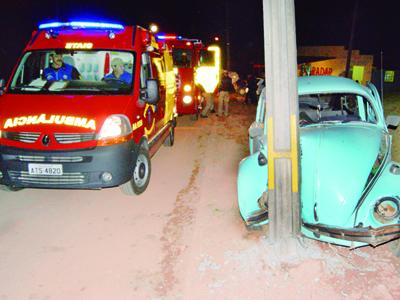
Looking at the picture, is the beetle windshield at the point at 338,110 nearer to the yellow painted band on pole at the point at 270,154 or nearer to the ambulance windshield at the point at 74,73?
the yellow painted band on pole at the point at 270,154

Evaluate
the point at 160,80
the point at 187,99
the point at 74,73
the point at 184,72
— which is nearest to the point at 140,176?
the point at 74,73

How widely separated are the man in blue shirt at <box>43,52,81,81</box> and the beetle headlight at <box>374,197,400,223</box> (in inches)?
193

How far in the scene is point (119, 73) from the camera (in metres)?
6.44

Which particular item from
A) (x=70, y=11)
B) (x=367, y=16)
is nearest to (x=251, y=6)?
(x=367, y=16)

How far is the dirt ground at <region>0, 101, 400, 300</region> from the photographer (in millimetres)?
3818

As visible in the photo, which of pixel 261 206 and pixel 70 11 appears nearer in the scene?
pixel 261 206

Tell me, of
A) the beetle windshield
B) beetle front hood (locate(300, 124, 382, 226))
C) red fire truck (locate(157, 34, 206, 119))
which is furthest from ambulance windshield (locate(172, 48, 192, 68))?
beetle front hood (locate(300, 124, 382, 226))

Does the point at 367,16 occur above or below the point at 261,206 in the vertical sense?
above

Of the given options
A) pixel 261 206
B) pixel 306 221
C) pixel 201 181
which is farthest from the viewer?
pixel 201 181

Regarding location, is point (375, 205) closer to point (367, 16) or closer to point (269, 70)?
point (269, 70)

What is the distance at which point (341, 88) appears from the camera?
5547 millimetres

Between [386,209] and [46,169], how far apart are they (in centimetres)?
421

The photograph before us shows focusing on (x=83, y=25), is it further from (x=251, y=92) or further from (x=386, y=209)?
(x=251, y=92)

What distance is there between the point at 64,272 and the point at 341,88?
4.29 metres
